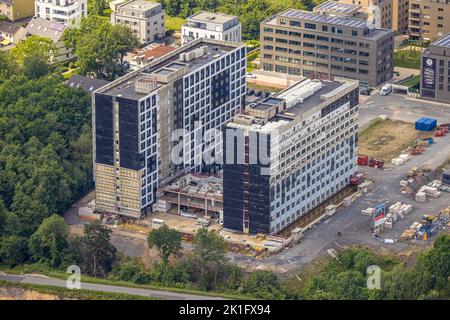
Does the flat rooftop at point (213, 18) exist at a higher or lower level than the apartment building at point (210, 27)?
higher

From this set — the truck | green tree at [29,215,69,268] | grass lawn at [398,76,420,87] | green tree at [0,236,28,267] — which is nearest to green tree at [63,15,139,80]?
grass lawn at [398,76,420,87]

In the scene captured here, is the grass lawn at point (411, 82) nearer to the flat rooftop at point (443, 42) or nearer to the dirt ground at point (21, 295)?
the flat rooftop at point (443, 42)

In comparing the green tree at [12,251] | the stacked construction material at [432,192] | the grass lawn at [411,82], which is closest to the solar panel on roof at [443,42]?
the grass lawn at [411,82]

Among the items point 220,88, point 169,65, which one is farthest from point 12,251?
point 220,88

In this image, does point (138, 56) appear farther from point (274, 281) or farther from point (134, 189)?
point (274, 281)

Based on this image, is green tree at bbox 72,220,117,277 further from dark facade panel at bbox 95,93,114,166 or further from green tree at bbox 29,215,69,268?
dark facade panel at bbox 95,93,114,166

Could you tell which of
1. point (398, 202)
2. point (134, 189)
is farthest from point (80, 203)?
point (398, 202)
